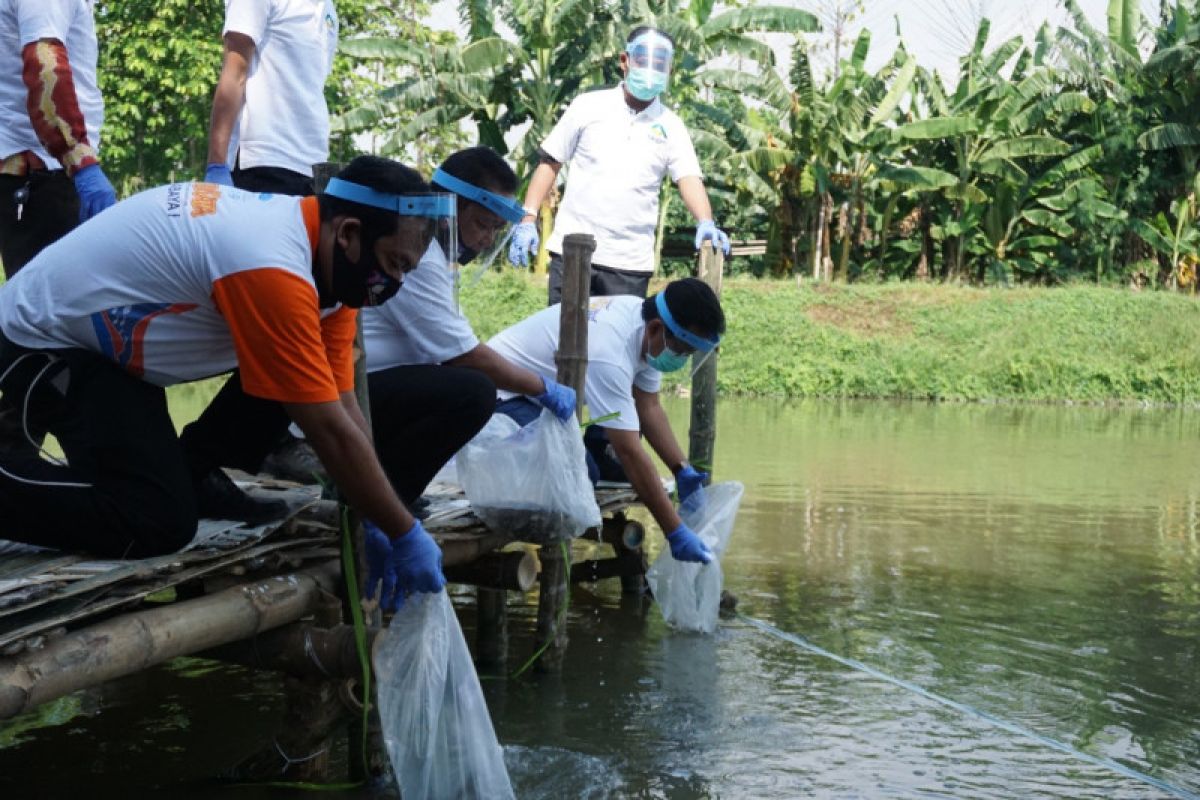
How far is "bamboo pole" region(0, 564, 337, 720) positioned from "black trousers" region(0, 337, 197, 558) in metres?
0.22

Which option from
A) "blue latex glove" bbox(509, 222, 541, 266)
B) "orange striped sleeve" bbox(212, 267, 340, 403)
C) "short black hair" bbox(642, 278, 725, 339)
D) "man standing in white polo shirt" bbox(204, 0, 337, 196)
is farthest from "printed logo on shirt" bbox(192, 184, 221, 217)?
"blue latex glove" bbox(509, 222, 541, 266)

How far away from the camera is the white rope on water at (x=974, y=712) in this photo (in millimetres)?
4328

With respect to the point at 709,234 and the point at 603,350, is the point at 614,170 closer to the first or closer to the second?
the point at 709,234

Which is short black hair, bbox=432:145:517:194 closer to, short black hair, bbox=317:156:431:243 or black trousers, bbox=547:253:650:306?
short black hair, bbox=317:156:431:243

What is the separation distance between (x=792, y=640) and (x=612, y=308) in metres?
1.65

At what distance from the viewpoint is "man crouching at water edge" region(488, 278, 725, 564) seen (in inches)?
203

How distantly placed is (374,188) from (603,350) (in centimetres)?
224

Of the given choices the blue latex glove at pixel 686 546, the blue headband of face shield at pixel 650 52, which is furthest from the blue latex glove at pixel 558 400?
the blue headband of face shield at pixel 650 52

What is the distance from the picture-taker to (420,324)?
14.4 ft

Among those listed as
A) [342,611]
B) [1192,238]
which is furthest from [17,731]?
[1192,238]

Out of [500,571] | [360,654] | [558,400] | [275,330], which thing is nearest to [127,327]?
[275,330]

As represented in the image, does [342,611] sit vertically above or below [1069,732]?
above

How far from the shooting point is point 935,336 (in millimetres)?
22156

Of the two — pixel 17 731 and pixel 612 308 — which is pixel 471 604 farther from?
pixel 17 731
